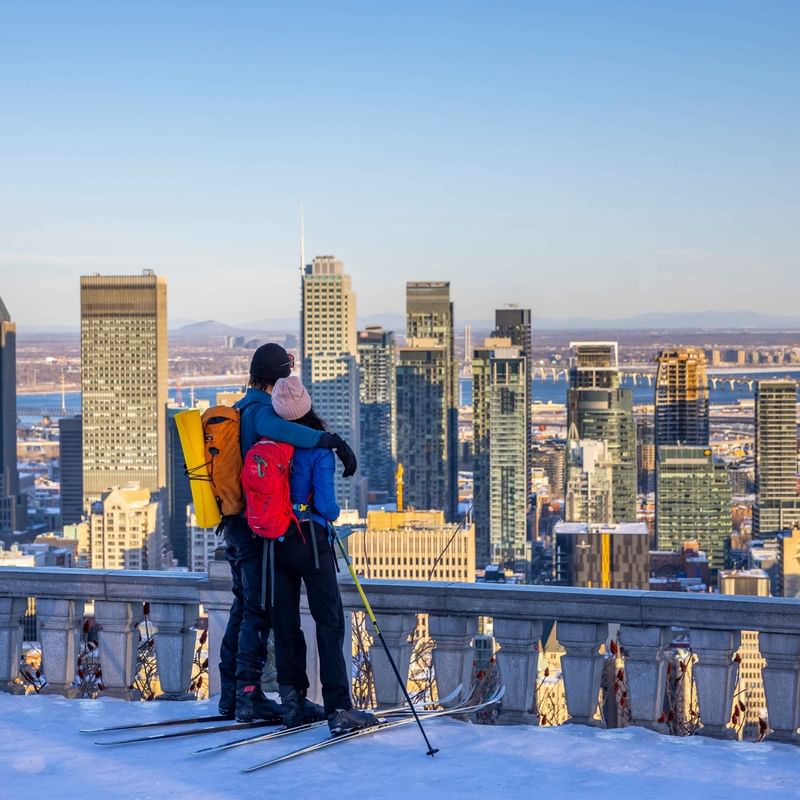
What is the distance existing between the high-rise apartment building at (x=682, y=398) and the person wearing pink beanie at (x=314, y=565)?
539 ft

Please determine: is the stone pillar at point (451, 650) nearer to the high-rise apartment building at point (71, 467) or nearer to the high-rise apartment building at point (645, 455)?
the high-rise apartment building at point (645, 455)

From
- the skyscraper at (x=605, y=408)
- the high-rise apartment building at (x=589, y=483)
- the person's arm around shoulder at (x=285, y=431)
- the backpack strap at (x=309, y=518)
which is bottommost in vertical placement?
the high-rise apartment building at (x=589, y=483)

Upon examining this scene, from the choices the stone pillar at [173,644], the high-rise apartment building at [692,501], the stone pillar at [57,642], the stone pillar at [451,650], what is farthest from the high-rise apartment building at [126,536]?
the stone pillar at [451,650]

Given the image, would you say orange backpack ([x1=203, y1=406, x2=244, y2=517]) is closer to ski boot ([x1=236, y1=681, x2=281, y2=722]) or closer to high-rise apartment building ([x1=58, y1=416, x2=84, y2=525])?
ski boot ([x1=236, y1=681, x2=281, y2=722])

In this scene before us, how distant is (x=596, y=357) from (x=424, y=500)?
2946 cm

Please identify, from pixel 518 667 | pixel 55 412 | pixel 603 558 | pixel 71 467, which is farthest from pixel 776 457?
pixel 518 667

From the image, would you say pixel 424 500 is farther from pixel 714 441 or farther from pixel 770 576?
pixel 770 576

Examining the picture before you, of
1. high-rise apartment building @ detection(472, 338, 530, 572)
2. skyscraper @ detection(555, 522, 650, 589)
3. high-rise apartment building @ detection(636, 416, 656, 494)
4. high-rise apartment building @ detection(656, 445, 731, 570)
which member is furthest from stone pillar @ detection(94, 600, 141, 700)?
high-rise apartment building @ detection(636, 416, 656, 494)

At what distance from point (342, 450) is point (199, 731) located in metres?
1.55

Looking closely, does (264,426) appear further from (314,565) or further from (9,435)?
(9,435)

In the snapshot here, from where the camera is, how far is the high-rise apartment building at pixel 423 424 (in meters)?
168

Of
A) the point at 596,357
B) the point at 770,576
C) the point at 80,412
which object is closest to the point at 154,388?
the point at 80,412

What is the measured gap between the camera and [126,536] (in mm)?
131250

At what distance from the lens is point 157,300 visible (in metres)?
191
